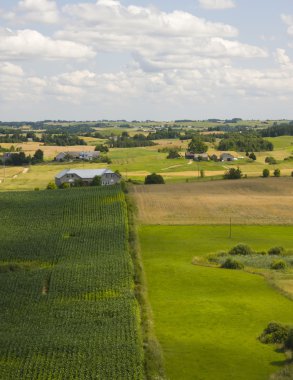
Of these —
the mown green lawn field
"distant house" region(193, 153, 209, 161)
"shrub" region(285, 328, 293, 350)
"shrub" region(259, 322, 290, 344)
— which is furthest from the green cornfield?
"distant house" region(193, 153, 209, 161)

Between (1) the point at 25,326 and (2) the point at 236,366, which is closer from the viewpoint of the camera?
(2) the point at 236,366

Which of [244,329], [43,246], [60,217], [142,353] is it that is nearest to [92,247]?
[43,246]

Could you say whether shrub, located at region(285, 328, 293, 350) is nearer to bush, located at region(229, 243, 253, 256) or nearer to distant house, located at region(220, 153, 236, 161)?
bush, located at region(229, 243, 253, 256)

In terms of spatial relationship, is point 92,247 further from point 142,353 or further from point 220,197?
point 220,197

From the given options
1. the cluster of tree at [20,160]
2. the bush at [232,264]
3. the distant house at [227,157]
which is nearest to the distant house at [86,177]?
the cluster of tree at [20,160]

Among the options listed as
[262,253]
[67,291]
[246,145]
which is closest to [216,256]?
[262,253]

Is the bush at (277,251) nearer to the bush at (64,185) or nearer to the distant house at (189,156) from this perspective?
the bush at (64,185)

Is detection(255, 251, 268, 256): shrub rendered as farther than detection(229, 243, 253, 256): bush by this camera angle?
Yes
